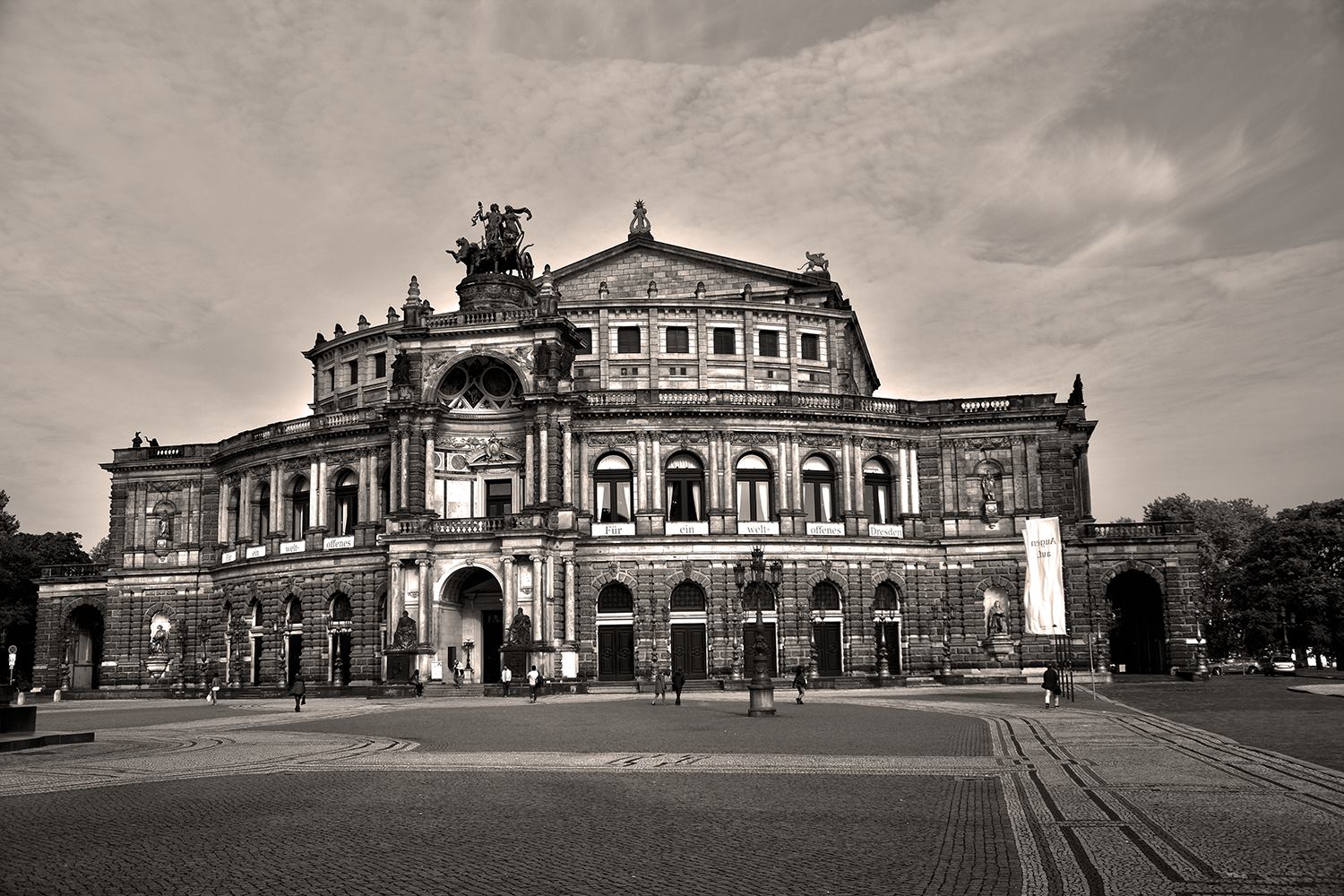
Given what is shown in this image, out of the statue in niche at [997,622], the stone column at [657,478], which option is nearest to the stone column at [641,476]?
the stone column at [657,478]

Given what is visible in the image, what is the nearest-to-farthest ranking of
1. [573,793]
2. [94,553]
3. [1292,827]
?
[1292,827]
[573,793]
[94,553]

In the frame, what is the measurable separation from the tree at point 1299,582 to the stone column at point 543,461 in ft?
195

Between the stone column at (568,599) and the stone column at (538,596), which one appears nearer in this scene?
the stone column at (538,596)

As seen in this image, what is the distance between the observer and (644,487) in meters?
63.6

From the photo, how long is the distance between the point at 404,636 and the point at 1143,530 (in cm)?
4132

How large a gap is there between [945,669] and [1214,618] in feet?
179

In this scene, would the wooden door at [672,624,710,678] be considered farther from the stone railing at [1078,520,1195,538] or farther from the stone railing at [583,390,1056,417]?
the stone railing at [1078,520,1195,538]

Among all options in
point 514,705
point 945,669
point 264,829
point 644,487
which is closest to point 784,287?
point 644,487

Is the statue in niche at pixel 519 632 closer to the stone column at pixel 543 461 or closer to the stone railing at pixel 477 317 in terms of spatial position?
the stone column at pixel 543 461

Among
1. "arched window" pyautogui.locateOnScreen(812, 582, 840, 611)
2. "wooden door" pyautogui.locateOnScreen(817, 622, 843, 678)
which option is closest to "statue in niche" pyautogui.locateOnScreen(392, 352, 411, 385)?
"arched window" pyautogui.locateOnScreen(812, 582, 840, 611)

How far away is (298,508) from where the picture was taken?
228 feet

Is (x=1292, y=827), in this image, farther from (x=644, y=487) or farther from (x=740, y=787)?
(x=644, y=487)

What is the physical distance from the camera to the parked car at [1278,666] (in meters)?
85.0

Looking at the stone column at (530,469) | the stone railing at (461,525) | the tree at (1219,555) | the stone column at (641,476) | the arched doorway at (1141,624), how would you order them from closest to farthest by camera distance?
the stone railing at (461,525)
the stone column at (530,469)
the stone column at (641,476)
the arched doorway at (1141,624)
the tree at (1219,555)
